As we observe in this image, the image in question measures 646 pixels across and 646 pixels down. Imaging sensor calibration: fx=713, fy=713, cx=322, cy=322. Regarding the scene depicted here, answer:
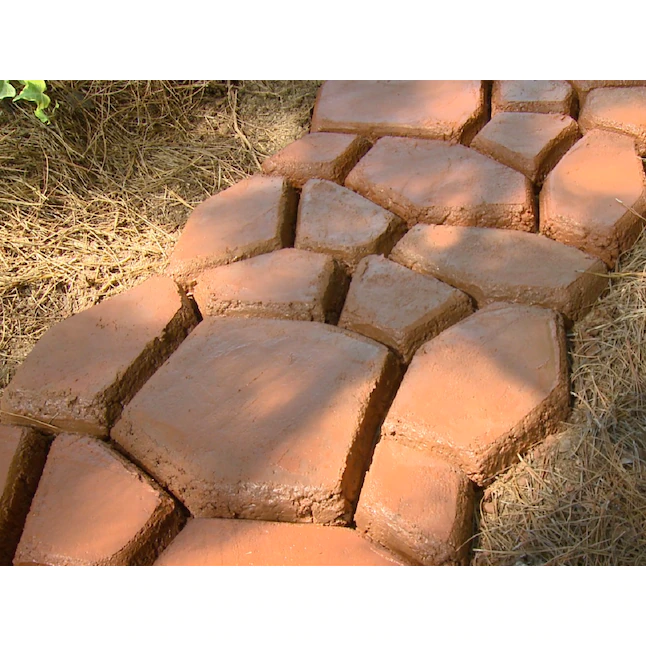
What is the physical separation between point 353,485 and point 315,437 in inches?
4.1

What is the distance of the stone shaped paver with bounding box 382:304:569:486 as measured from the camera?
1232mm

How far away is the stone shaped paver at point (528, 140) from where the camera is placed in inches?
66.1

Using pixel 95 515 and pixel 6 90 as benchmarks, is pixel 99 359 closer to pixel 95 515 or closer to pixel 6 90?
pixel 95 515

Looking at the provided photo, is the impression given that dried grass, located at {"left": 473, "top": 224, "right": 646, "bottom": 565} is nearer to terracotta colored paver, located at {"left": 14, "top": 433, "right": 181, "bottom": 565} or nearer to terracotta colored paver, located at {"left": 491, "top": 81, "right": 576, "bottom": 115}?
terracotta colored paver, located at {"left": 14, "top": 433, "right": 181, "bottom": 565}

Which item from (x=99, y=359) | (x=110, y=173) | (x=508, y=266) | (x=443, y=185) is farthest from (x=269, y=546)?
(x=110, y=173)

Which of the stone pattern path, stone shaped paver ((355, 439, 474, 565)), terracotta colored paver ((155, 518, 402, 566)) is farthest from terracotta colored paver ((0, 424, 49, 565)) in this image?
stone shaped paver ((355, 439, 474, 565))

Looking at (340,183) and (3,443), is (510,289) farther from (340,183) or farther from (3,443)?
(3,443)

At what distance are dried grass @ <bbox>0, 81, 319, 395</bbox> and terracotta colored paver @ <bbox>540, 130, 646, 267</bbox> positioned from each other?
780 millimetres

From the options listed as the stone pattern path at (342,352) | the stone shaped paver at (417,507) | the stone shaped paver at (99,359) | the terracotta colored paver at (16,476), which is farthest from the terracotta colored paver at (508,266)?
the terracotta colored paver at (16,476)

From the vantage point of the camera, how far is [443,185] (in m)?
1.66

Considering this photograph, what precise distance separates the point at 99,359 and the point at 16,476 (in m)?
0.27
